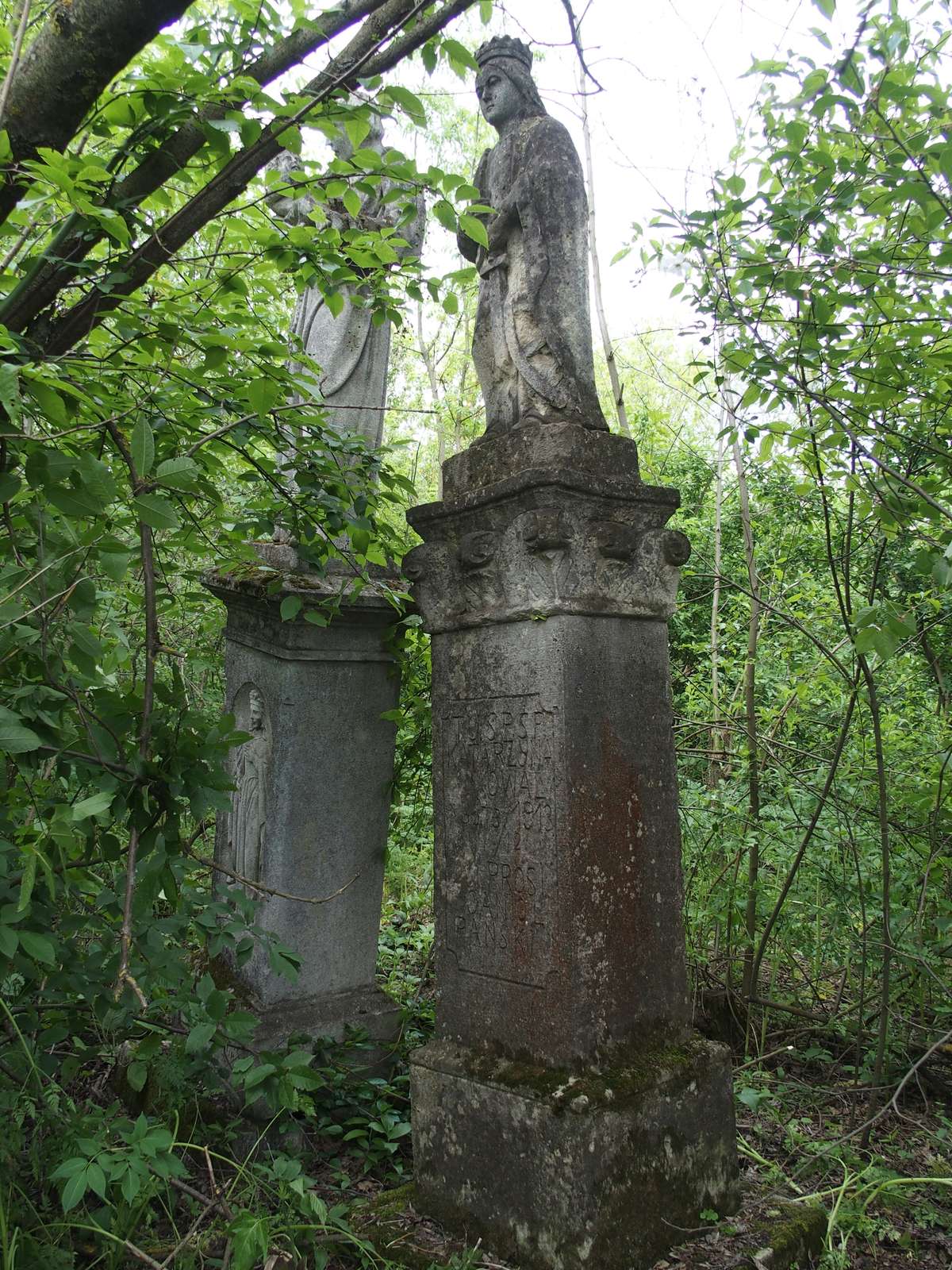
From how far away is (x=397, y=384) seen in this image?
1498 centimetres

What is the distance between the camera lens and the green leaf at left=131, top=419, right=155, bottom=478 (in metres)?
1.84

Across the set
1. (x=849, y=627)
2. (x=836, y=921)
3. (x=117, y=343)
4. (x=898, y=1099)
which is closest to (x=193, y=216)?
(x=117, y=343)

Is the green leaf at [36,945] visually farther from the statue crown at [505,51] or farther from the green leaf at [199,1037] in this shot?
the statue crown at [505,51]

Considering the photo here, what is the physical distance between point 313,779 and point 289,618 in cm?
74

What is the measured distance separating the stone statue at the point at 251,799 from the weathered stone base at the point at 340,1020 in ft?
1.74

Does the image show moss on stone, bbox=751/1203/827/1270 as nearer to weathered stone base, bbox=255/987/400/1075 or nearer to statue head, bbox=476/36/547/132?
weathered stone base, bbox=255/987/400/1075

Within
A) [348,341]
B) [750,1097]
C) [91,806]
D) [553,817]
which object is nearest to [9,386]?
[91,806]

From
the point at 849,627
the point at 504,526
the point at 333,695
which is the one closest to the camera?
the point at 504,526

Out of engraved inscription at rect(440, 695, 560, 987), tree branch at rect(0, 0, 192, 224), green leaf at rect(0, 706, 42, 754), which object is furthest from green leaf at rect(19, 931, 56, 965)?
tree branch at rect(0, 0, 192, 224)

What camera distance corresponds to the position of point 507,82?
316cm

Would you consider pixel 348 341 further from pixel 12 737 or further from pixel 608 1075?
pixel 608 1075

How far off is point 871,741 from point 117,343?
369 centimetres

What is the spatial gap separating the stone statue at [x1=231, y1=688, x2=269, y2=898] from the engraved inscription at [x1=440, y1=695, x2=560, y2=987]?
1.11 meters

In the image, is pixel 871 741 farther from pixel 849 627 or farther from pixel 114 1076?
pixel 114 1076
